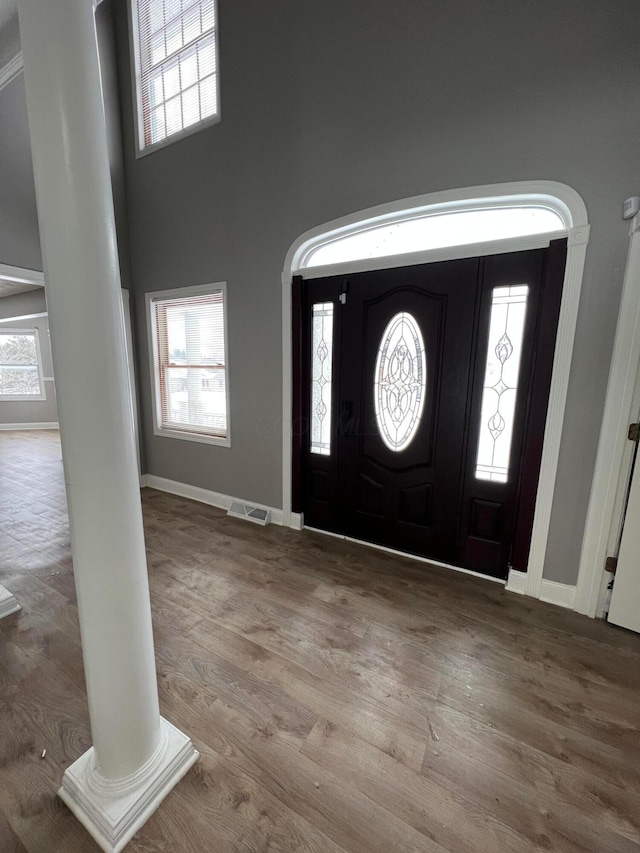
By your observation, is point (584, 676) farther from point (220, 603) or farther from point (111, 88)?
point (111, 88)

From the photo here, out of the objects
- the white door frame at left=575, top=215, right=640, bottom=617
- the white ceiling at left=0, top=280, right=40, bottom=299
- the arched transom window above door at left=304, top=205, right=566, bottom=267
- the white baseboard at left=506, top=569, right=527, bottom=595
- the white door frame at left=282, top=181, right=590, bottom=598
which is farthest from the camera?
the white ceiling at left=0, top=280, right=40, bottom=299

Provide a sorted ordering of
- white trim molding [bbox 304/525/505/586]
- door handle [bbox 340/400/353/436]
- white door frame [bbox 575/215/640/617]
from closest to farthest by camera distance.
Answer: white door frame [bbox 575/215/640/617] → white trim molding [bbox 304/525/505/586] → door handle [bbox 340/400/353/436]

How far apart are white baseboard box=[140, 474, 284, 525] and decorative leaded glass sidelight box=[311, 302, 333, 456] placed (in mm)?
804

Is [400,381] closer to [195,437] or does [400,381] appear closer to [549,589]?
[549,589]

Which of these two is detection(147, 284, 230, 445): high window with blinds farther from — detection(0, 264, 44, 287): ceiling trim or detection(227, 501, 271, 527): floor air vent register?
detection(0, 264, 44, 287): ceiling trim

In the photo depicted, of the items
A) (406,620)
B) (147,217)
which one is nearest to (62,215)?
(406,620)

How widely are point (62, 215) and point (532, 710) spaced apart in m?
2.43

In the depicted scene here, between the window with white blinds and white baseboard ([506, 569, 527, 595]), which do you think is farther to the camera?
the window with white blinds

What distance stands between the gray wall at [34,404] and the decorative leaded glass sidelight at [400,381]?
27.3ft

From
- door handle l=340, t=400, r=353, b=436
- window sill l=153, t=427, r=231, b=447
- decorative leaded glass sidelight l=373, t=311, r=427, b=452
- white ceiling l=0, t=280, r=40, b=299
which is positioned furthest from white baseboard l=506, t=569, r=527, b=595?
white ceiling l=0, t=280, r=40, b=299

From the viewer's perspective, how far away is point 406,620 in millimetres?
2021

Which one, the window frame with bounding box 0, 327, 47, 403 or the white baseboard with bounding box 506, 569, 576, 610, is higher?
the window frame with bounding box 0, 327, 47, 403

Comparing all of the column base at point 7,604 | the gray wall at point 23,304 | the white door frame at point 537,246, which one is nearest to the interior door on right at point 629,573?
the white door frame at point 537,246

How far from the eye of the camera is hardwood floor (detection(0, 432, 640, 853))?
109 centimetres
